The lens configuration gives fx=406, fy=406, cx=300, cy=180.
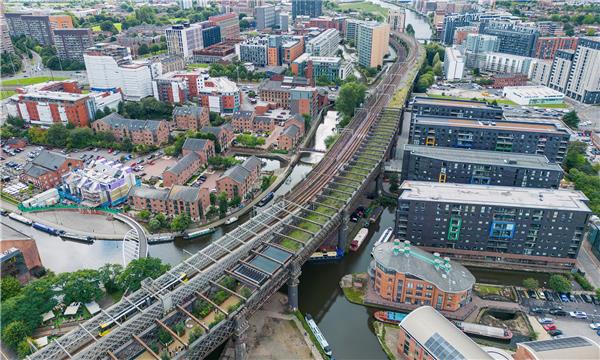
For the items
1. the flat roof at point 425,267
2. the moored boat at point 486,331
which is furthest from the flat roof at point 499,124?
the moored boat at point 486,331

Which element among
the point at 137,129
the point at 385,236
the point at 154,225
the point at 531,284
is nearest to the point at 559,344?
the point at 531,284

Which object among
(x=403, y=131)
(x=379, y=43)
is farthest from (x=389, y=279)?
(x=379, y=43)

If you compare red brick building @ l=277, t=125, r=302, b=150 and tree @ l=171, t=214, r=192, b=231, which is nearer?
tree @ l=171, t=214, r=192, b=231

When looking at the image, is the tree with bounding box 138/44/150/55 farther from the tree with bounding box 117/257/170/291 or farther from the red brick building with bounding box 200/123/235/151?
the tree with bounding box 117/257/170/291

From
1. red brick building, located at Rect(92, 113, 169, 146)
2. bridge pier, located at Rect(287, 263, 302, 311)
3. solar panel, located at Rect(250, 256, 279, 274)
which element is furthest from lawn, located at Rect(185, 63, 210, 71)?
bridge pier, located at Rect(287, 263, 302, 311)

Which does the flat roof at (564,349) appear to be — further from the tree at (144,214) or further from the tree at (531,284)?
the tree at (144,214)

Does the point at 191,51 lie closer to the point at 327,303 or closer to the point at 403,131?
the point at 403,131
